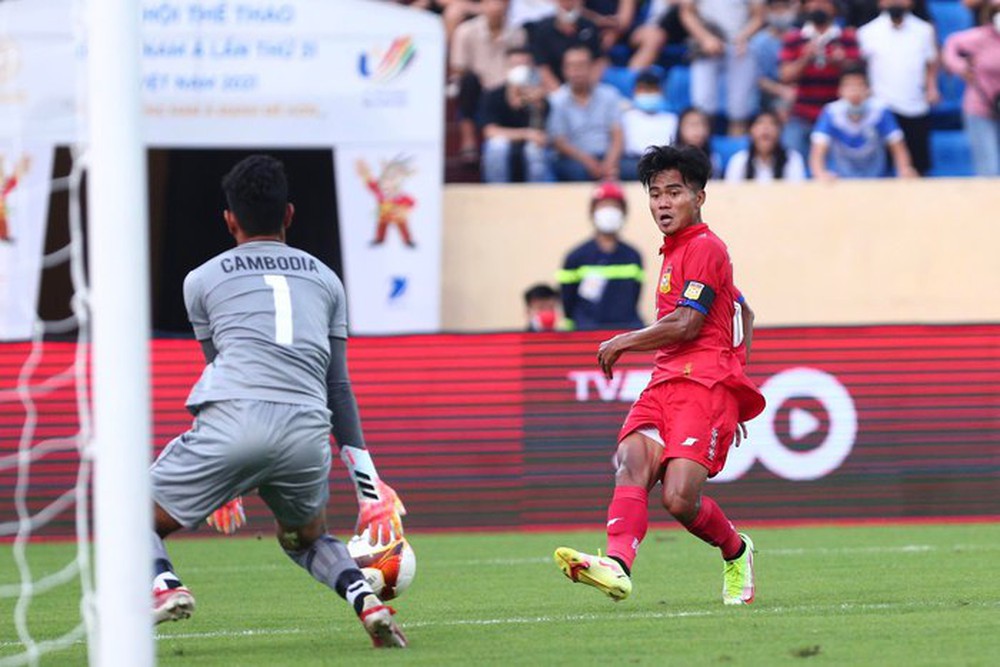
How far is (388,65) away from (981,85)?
A: 5424 mm

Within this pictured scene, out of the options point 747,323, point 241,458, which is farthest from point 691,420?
point 241,458

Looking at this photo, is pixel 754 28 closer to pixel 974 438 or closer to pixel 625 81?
pixel 625 81

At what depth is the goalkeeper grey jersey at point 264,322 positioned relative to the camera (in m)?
6.80

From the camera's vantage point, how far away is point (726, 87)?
17719 millimetres

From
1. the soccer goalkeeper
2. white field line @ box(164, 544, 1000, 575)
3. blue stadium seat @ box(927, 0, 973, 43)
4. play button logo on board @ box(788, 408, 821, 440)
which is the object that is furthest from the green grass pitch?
blue stadium seat @ box(927, 0, 973, 43)

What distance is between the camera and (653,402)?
818cm

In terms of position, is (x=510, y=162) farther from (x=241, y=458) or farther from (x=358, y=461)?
(x=241, y=458)

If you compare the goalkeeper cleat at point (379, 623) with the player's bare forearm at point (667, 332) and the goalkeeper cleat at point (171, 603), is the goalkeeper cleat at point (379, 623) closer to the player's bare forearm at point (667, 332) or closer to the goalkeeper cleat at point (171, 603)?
Result: the goalkeeper cleat at point (171, 603)

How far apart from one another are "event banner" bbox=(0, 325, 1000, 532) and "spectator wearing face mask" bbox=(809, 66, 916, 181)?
10.9ft

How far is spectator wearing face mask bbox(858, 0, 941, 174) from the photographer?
1747 centimetres

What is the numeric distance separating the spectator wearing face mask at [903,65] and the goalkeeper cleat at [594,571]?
1056 centimetres

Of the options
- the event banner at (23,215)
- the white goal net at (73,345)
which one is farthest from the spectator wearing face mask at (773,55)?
the event banner at (23,215)

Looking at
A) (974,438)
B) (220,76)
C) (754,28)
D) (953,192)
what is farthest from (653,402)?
(754,28)

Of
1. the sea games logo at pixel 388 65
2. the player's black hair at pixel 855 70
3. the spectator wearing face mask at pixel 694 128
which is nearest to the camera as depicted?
the sea games logo at pixel 388 65
